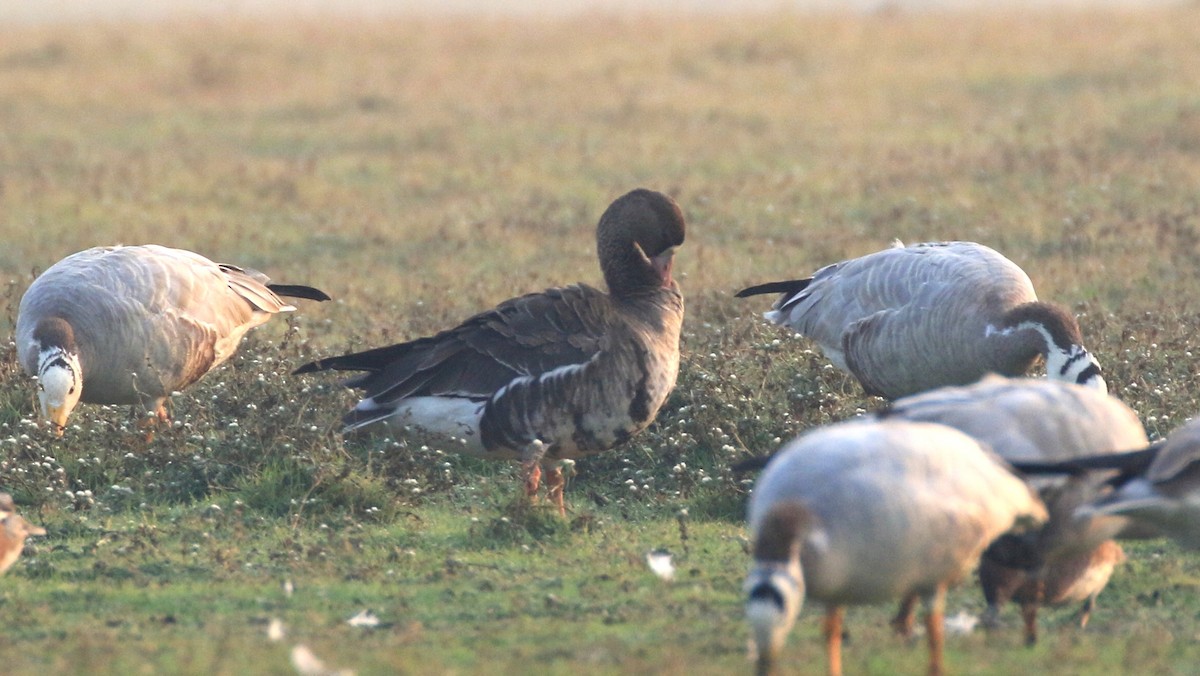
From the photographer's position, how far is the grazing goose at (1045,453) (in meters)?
5.49

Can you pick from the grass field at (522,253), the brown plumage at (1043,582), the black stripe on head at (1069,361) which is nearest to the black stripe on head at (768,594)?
the grass field at (522,253)

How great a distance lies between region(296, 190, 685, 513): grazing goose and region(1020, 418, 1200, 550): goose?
2615 mm

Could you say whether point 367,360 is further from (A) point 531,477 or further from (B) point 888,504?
(B) point 888,504

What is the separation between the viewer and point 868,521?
4.76 m

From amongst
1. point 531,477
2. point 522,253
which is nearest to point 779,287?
point 531,477

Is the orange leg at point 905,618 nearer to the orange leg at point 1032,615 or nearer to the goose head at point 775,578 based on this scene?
the orange leg at point 1032,615

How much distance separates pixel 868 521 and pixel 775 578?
40 centimetres

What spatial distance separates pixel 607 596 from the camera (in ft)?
20.9

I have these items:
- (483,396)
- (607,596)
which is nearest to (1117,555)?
→ (607,596)

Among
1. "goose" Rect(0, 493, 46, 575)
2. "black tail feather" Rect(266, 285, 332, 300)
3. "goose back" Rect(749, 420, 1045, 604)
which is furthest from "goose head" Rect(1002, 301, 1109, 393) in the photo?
"goose" Rect(0, 493, 46, 575)

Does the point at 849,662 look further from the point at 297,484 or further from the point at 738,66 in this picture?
the point at 738,66

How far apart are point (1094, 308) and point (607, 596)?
564cm

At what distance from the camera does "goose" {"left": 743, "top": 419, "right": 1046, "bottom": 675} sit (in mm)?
4602

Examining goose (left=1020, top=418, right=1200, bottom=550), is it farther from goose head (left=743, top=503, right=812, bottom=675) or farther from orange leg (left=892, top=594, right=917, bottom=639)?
goose head (left=743, top=503, right=812, bottom=675)
